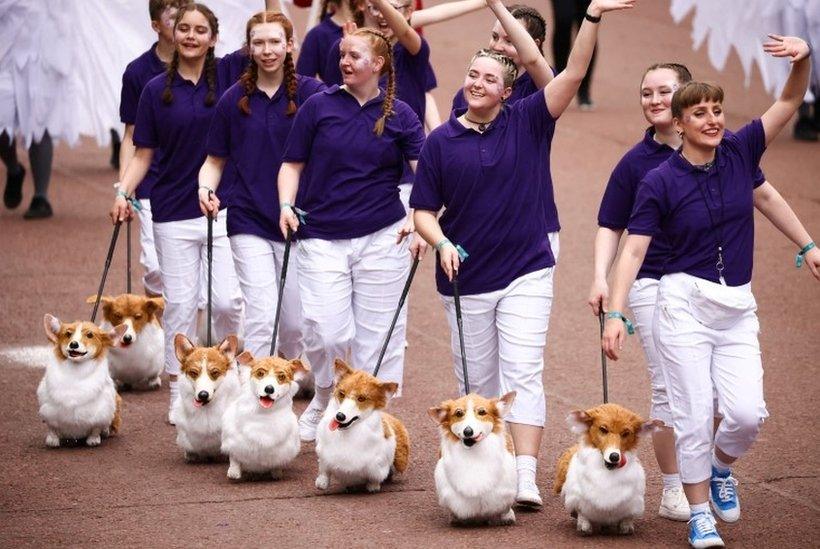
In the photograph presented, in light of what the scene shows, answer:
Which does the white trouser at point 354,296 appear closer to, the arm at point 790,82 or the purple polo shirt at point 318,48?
the arm at point 790,82

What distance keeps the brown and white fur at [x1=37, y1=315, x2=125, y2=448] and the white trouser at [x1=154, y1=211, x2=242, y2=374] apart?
792 mm

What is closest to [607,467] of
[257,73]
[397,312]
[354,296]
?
[397,312]

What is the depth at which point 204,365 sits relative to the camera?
7.88 metres

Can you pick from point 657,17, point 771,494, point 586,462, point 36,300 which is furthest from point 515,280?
point 657,17

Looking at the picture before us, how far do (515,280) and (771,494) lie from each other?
1578mm

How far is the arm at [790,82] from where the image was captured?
6.89m

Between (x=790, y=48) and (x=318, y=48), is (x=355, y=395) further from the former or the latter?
(x=318, y=48)

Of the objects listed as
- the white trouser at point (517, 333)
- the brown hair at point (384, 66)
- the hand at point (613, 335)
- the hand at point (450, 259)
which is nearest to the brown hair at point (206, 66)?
the brown hair at point (384, 66)

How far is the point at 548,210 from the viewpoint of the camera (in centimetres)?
809

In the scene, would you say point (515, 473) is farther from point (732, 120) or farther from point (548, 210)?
point (732, 120)

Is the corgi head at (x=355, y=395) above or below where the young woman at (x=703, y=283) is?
below

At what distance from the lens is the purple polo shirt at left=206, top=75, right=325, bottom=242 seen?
8523mm

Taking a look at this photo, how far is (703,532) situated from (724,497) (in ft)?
1.71

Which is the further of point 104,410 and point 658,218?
point 104,410
